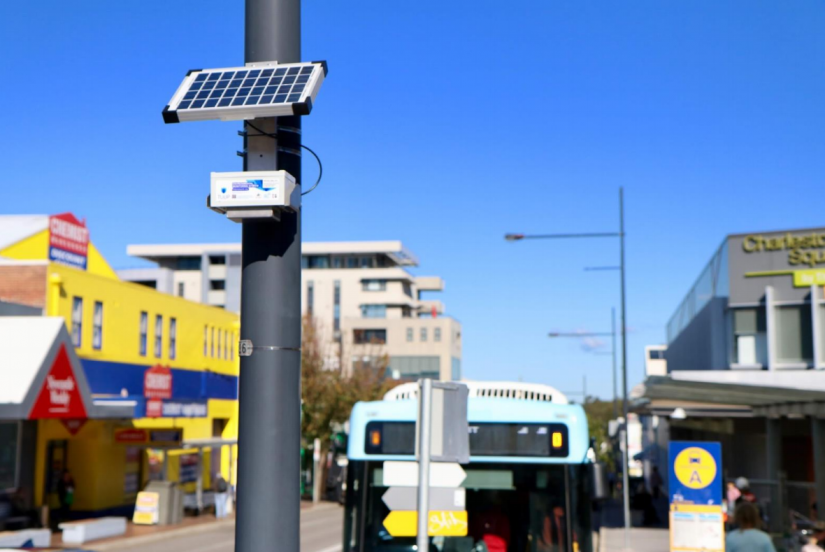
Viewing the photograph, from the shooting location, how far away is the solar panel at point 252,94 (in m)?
4.04

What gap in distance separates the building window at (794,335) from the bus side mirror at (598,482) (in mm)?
23017

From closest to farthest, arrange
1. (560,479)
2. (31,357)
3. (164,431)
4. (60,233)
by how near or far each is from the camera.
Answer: (560,479)
(31,357)
(60,233)
(164,431)

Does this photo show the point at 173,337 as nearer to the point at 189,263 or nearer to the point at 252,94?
Result: the point at 252,94

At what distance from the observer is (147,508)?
33562 millimetres

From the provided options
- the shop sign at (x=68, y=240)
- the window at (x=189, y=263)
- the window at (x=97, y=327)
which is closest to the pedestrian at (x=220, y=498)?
the window at (x=97, y=327)

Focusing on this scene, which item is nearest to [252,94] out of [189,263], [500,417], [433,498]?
[433,498]

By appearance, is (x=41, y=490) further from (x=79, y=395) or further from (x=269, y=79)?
(x=269, y=79)

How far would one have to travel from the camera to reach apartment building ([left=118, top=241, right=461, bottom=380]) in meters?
105

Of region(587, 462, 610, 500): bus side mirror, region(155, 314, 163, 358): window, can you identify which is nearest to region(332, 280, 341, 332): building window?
region(155, 314, 163, 358): window

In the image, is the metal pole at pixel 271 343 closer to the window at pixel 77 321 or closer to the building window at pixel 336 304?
the window at pixel 77 321

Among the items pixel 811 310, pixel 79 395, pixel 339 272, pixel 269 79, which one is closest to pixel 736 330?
pixel 811 310

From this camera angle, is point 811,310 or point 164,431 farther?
point 164,431

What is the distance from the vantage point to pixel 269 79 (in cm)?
416

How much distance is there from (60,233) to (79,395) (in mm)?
8351
